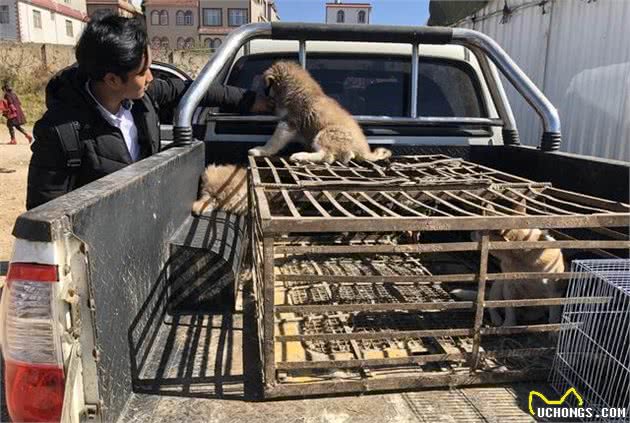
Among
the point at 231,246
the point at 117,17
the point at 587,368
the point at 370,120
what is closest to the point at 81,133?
the point at 117,17

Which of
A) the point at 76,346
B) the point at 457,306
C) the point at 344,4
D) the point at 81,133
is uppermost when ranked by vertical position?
the point at 344,4

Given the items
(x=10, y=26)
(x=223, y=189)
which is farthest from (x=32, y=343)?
(x=10, y=26)

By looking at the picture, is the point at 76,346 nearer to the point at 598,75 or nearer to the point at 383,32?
the point at 383,32

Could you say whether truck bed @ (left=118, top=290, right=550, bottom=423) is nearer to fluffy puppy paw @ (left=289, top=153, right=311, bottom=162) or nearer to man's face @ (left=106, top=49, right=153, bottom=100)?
man's face @ (left=106, top=49, right=153, bottom=100)

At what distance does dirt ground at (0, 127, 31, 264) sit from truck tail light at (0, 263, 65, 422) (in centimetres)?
58

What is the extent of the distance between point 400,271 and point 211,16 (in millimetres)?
61259

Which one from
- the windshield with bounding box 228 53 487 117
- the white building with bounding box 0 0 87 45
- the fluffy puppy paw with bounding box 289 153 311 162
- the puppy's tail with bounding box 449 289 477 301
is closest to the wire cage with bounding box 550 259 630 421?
the puppy's tail with bounding box 449 289 477 301

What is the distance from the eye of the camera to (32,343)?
4.17ft

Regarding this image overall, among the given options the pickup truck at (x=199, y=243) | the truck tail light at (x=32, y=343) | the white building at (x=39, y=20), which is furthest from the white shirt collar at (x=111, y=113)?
the white building at (x=39, y=20)

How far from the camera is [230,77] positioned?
3.83m

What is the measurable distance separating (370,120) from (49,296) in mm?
2741

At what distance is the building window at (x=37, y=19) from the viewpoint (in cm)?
4316

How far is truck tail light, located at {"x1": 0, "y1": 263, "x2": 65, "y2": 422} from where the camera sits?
4.06 ft

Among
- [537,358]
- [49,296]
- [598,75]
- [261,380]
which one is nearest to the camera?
[49,296]
